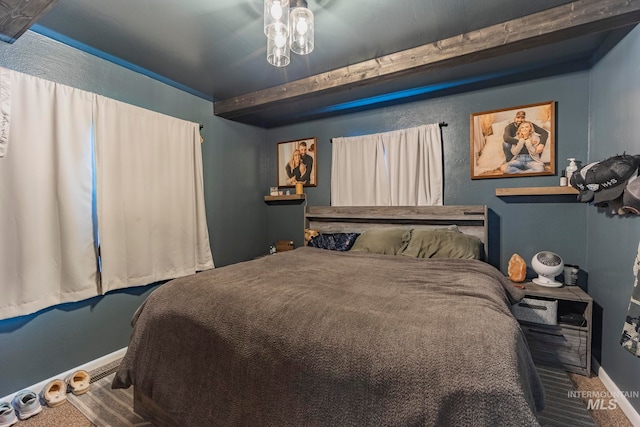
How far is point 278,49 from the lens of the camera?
1.78 metres

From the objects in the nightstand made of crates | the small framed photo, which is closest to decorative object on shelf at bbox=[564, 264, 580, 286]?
the nightstand made of crates

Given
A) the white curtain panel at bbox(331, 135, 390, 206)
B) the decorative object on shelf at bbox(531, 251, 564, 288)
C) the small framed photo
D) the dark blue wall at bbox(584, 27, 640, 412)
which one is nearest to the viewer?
the dark blue wall at bbox(584, 27, 640, 412)

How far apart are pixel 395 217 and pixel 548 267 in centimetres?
139

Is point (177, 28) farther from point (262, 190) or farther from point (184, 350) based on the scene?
point (262, 190)

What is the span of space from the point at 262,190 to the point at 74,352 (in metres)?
2.64

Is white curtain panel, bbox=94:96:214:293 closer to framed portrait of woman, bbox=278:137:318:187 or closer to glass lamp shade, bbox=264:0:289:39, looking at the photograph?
framed portrait of woman, bbox=278:137:318:187

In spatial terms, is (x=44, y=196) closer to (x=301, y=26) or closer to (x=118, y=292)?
(x=118, y=292)

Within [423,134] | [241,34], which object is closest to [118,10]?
[241,34]

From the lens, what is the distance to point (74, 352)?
2207 mm

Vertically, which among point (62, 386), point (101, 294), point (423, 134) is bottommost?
point (62, 386)

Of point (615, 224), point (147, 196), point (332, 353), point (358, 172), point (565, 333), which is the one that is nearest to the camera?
point (332, 353)

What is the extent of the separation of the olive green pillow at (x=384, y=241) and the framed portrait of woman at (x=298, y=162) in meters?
1.29

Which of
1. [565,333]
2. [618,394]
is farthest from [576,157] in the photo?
[618,394]

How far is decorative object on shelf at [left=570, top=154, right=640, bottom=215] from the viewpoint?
1561mm
